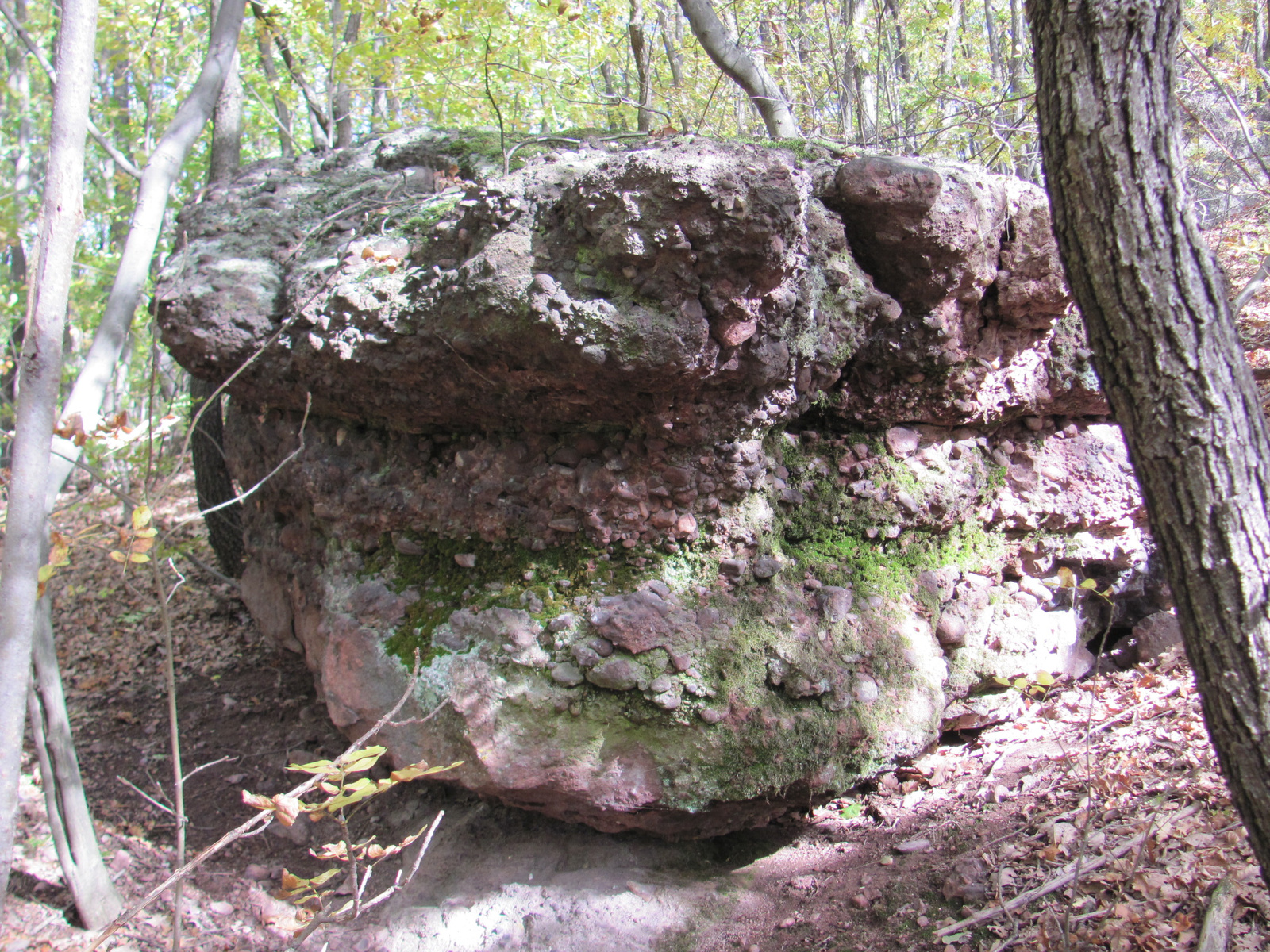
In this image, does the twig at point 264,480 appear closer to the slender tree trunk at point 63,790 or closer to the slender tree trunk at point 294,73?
the slender tree trunk at point 63,790

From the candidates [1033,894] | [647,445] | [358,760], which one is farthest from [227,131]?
[1033,894]

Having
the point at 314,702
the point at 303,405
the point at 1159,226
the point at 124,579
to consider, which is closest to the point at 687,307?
the point at 1159,226

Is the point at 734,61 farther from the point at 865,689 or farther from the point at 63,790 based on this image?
the point at 63,790

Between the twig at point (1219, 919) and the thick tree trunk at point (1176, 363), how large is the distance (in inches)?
25.1

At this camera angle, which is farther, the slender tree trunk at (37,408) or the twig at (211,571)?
the twig at (211,571)

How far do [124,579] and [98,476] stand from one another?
468 cm

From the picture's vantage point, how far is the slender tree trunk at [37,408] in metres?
2.32

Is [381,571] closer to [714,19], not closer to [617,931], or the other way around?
[617,931]

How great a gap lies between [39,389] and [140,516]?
25.2 inches

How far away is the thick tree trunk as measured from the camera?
209cm

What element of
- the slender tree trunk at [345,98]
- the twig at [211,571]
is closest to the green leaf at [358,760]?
the twig at [211,571]

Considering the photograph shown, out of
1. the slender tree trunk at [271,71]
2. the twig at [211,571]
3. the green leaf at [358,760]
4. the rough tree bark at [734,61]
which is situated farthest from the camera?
the slender tree trunk at [271,71]

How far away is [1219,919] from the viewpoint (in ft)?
8.71

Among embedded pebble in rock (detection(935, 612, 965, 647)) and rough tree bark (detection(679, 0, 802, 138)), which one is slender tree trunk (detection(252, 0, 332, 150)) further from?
embedded pebble in rock (detection(935, 612, 965, 647))
